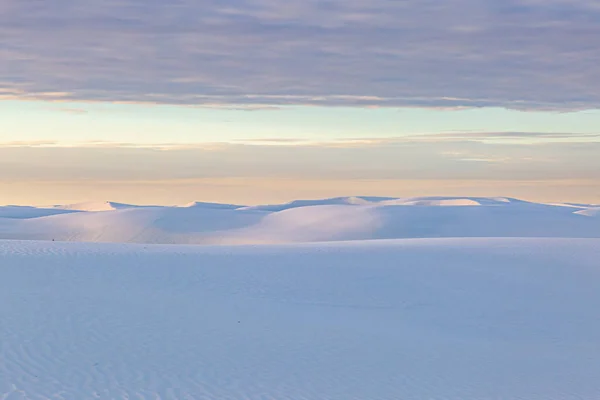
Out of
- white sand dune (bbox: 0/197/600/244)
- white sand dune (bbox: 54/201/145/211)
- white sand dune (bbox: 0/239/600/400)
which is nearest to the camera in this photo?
white sand dune (bbox: 0/239/600/400)

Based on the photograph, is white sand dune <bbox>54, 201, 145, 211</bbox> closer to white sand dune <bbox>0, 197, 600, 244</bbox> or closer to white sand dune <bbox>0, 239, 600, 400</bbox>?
white sand dune <bbox>0, 197, 600, 244</bbox>

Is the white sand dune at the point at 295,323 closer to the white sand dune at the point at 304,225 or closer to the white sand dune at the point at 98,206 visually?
the white sand dune at the point at 304,225

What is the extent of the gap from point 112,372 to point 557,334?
998 centimetres

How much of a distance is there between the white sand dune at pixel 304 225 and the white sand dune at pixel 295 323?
3748 centimetres

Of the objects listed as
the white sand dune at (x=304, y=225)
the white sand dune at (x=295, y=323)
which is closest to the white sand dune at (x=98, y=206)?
the white sand dune at (x=304, y=225)

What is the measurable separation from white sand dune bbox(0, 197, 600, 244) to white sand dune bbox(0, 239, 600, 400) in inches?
1475

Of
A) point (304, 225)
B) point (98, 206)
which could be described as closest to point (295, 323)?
point (304, 225)

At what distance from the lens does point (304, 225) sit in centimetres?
7131

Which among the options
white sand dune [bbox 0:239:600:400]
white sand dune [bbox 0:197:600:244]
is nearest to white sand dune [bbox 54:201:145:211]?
white sand dune [bbox 0:197:600:244]

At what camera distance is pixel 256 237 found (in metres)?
65.4

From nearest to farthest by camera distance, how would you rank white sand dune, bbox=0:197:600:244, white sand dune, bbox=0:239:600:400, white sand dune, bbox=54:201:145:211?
white sand dune, bbox=0:239:600:400 → white sand dune, bbox=0:197:600:244 → white sand dune, bbox=54:201:145:211

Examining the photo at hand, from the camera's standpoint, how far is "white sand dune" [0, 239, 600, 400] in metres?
13.6

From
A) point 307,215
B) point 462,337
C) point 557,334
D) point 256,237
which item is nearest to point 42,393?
point 462,337

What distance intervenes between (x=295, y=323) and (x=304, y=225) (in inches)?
2103
